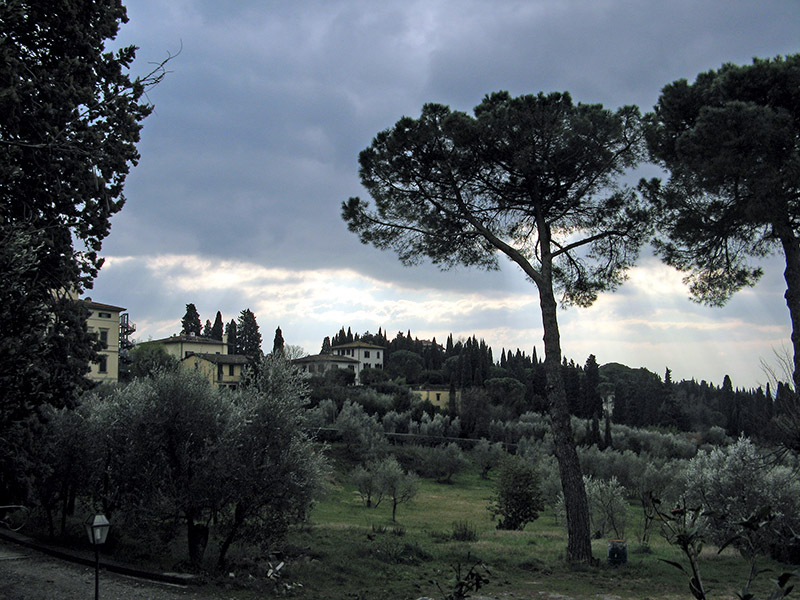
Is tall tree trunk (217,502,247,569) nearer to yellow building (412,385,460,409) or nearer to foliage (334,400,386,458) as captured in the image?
foliage (334,400,386,458)

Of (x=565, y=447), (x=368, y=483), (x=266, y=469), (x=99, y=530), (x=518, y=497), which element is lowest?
(x=368, y=483)

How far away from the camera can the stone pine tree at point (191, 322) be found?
81062 mm

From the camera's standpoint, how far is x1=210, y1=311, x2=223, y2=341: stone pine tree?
79125 mm

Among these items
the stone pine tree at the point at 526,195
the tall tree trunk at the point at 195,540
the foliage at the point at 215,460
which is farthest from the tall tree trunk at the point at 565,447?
the tall tree trunk at the point at 195,540

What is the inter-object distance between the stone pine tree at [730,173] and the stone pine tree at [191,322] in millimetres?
75084

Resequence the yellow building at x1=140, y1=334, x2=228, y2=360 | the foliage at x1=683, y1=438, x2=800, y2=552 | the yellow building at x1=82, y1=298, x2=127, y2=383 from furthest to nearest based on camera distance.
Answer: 1. the yellow building at x1=140, y1=334, x2=228, y2=360
2. the yellow building at x1=82, y1=298, x2=127, y2=383
3. the foliage at x1=683, y1=438, x2=800, y2=552

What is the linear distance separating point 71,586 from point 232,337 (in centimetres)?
7258

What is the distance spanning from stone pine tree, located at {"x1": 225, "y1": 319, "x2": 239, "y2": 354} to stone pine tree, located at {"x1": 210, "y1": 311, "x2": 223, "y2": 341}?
3.98 feet

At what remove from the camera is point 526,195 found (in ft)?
47.4

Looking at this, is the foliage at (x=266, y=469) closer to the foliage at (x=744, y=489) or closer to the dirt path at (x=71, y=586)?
the dirt path at (x=71, y=586)

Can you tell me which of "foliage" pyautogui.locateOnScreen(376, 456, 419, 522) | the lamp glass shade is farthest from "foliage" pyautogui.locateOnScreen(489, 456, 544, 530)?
the lamp glass shade

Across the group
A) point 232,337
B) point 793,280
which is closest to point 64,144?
point 793,280

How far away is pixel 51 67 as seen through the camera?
958cm

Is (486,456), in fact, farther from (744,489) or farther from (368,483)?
(744,489)
